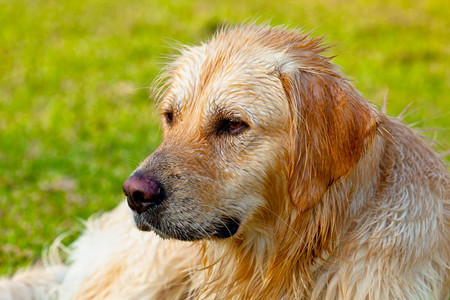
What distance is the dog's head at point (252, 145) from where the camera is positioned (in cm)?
290

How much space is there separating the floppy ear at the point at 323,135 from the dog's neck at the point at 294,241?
0.13 m

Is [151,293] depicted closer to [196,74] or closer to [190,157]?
[190,157]

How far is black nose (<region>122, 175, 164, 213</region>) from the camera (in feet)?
9.52

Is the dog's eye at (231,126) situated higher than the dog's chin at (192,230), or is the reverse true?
the dog's eye at (231,126)

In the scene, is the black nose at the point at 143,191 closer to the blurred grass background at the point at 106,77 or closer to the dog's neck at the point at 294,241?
the dog's neck at the point at 294,241

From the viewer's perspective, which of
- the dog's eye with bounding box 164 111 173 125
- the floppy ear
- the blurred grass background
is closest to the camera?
the floppy ear

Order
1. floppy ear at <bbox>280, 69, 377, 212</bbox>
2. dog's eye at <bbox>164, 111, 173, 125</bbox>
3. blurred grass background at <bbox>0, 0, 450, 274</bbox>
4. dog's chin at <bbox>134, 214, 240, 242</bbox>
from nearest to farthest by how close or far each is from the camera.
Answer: floppy ear at <bbox>280, 69, 377, 212</bbox> < dog's chin at <bbox>134, 214, 240, 242</bbox> < dog's eye at <bbox>164, 111, 173, 125</bbox> < blurred grass background at <bbox>0, 0, 450, 274</bbox>

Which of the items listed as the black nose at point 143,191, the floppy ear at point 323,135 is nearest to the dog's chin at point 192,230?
the black nose at point 143,191

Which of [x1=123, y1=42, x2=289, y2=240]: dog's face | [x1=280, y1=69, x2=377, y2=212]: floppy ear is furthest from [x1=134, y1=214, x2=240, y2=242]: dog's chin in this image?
[x1=280, y1=69, x2=377, y2=212]: floppy ear

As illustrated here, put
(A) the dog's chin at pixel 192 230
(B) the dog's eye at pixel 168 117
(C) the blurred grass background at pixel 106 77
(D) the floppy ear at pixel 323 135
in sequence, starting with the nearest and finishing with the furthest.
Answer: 1. (D) the floppy ear at pixel 323 135
2. (A) the dog's chin at pixel 192 230
3. (B) the dog's eye at pixel 168 117
4. (C) the blurred grass background at pixel 106 77

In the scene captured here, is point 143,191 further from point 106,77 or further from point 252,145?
point 106,77

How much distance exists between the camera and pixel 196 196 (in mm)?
2961

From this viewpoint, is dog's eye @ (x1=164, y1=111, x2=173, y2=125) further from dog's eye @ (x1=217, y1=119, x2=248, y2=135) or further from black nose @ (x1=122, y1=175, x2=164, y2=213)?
black nose @ (x1=122, y1=175, x2=164, y2=213)

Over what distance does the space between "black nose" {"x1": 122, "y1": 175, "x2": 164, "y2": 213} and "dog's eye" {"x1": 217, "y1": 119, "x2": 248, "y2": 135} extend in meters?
0.44
